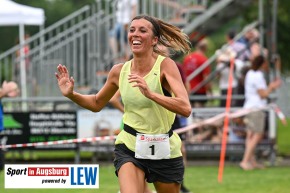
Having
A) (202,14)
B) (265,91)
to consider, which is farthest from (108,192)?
(202,14)

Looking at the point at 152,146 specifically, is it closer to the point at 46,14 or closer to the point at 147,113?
the point at 147,113

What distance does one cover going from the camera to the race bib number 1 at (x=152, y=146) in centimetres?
826

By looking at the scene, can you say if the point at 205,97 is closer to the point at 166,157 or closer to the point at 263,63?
the point at 263,63

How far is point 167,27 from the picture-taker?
8562 mm

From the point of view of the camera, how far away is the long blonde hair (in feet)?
27.9

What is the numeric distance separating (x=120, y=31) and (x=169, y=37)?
1115 centimetres

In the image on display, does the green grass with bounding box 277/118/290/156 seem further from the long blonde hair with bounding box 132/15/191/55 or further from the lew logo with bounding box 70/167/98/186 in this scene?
the lew logo with bounding box 70/167/98/186

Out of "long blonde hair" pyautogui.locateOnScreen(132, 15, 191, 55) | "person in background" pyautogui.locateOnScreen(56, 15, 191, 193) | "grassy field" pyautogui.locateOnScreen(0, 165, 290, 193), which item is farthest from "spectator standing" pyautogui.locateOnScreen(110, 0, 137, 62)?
"person in background" pyautogui.locateOnScreen(56, 15, 191, 193)

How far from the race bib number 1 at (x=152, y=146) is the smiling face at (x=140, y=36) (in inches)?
28.7

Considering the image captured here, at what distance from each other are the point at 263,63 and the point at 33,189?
8872 millimetres

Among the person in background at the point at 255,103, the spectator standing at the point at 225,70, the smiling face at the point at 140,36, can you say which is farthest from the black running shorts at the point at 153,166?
the spectator standing at the point at 225,70

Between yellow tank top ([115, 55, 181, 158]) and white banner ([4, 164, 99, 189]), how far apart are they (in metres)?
0.43

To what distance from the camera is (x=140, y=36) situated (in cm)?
827

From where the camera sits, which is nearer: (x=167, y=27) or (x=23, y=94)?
(x=167, y=27)
